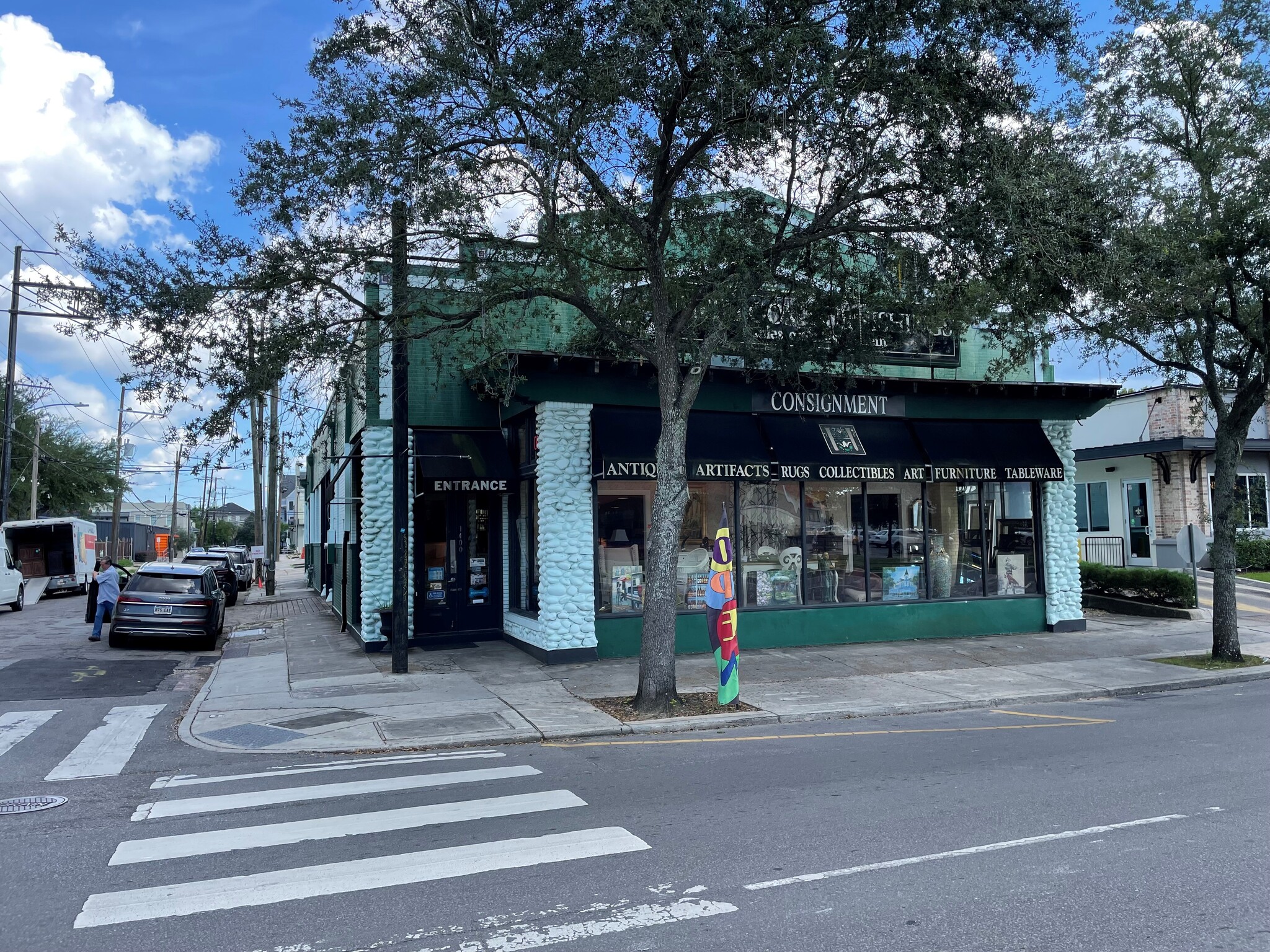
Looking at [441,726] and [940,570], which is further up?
[940,570]

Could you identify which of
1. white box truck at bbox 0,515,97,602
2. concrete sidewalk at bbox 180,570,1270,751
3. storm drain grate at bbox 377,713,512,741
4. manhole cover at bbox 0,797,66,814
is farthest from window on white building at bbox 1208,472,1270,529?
white box truck at bbox 0,515,97,602

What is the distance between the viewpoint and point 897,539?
54.8ft

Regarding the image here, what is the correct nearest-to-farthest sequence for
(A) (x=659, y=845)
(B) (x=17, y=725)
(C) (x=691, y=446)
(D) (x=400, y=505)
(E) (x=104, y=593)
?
(A) (x=659, y=845) → (B) (x=17, y=725) → (D) (x=400, y=505) → (C) (x=691, y=446) → (E) (x=104, y=593)

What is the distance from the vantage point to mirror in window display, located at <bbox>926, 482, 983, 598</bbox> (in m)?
16.9

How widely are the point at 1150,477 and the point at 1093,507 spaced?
2645 millimetres

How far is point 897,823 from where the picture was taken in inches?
240

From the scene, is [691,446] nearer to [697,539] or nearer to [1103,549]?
[697,539]

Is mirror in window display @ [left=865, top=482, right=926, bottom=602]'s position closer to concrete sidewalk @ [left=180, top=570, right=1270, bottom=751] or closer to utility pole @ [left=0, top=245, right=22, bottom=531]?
concrete sidewalk @ [left=180, top=570, right=1270, bottom=751]

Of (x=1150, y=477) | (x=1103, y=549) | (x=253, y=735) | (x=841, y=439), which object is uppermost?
(x=841, y=439)

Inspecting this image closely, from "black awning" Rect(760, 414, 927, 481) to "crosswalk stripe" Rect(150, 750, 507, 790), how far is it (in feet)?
26.3

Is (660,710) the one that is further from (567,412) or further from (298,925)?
(298,925)

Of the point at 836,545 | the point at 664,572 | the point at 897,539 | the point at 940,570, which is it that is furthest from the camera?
the point at 940,570

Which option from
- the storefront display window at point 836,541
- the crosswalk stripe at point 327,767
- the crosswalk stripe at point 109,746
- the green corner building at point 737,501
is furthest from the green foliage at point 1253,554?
the crosswalk stripe at point 109,746

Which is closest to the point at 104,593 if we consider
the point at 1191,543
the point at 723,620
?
the point at 723,620
